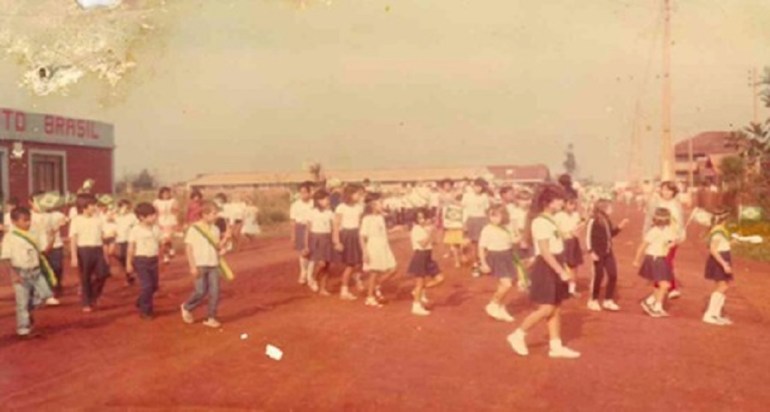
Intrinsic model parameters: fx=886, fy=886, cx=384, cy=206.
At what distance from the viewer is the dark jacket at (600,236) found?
11484mm

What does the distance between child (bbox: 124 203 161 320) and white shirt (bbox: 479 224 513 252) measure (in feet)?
13.7

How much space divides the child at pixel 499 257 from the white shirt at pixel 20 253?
524cm

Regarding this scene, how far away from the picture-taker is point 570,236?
39.2 ft

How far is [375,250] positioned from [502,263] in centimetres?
181

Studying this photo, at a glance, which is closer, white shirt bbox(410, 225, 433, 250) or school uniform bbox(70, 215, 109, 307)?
white shirt bbox(410, 225, 433, 250)

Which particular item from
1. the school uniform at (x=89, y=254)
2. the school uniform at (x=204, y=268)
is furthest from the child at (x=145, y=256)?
the school uniform at (x=89, y=254)

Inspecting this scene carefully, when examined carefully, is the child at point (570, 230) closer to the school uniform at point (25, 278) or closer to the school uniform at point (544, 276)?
the school uniform at point (544, 276)

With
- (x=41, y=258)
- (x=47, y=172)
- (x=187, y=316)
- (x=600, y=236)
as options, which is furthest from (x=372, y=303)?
(x=47, y=172)

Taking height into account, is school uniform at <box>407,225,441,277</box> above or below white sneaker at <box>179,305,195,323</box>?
above

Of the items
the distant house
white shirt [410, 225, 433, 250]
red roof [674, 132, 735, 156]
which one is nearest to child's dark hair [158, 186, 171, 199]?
white shirt [410, 225, 433, 250]

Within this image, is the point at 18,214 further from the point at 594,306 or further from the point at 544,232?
the point at 594,306

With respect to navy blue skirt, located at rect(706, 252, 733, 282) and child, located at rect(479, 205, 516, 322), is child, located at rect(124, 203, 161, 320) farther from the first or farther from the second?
navy blue skirt, located at rect(706, 252, 733, 282)

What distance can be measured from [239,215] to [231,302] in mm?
9801

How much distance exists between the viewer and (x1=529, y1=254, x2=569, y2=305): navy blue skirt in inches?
329
